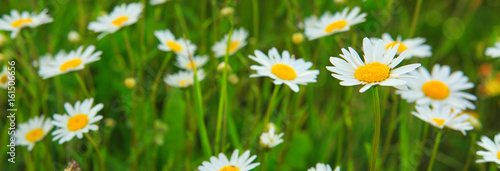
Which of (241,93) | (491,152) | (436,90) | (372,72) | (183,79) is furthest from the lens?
(241,93)

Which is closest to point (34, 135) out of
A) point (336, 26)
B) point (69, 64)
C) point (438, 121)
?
point (69, 64)

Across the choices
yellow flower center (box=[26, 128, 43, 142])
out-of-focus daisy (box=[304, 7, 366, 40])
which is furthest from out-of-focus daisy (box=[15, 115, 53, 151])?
out-of-focus daisy (box=[304, 7, 366, 40])

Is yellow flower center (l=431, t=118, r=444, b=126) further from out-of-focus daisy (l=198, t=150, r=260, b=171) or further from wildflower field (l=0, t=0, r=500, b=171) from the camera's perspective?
out-of-focus daisy (l=198, t=150, r=260, b=171)

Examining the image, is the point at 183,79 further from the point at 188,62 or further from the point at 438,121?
the point at 438,121

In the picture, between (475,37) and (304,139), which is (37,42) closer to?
(304,139)

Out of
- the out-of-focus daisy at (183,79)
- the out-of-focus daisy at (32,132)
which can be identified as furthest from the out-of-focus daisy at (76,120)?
the out-of-focus daisy at (183,79)

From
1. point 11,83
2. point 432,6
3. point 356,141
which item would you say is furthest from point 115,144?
point 432,6
